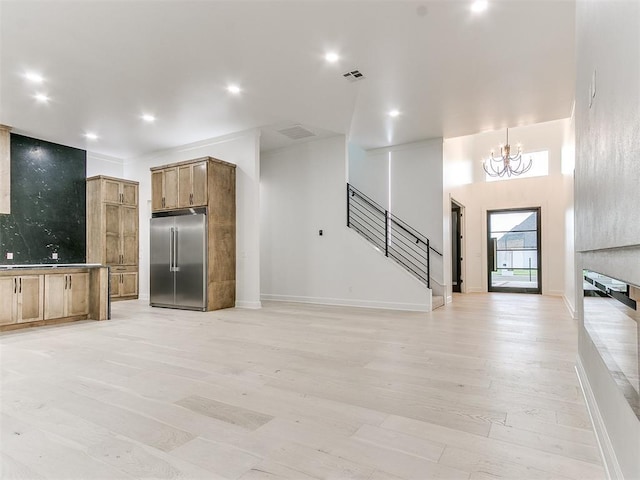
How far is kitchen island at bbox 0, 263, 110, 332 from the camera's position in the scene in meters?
4.76

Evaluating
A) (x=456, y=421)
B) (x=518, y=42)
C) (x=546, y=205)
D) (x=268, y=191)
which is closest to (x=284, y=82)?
(x=518, y=42)

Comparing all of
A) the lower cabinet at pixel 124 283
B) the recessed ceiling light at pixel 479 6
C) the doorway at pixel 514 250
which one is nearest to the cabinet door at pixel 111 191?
the lower cabinet at pixel 124 283

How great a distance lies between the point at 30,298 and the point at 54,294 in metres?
0.30

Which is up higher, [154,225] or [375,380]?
[154,225]

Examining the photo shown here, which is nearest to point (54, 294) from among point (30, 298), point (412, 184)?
point (30, 298)

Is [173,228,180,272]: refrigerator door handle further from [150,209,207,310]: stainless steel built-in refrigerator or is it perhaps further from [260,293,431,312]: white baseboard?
[260,293,431,312]: white baseboard

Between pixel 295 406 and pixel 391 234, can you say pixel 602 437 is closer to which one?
pixel 295 406

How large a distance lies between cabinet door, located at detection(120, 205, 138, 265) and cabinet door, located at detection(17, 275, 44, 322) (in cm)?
305

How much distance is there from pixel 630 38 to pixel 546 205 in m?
9.45

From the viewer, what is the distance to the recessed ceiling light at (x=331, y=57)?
13.3 ft

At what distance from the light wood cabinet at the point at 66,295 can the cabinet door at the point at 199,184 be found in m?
2.12

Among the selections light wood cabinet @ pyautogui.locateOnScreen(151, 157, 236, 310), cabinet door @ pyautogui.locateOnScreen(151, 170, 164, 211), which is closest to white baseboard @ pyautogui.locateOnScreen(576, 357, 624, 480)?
light wood cabinet @ pyautogui.locateOnScreen(151, 157, 236, 310)

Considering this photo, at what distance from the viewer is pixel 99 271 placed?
5543 millimetres

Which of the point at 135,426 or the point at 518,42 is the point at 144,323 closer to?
the point at 135,426
